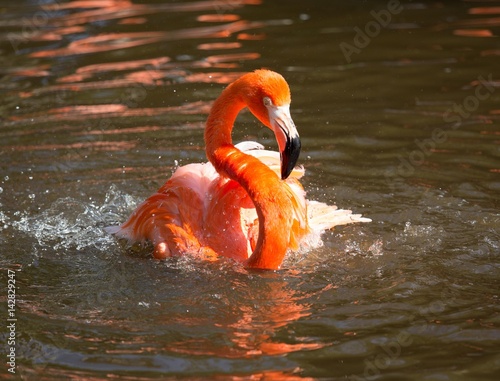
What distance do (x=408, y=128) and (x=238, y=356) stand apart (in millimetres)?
3843

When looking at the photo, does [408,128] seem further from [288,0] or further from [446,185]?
[288,0]

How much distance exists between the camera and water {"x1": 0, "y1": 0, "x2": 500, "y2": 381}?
442 cm

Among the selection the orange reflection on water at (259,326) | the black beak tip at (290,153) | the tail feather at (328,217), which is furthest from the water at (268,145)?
the black beak tip at (290,153)

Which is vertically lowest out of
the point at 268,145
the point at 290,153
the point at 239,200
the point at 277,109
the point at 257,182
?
the point at 268,145

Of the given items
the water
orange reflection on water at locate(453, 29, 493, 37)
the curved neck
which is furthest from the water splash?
orange reflection on water at locate(453, 29, 493, 37)

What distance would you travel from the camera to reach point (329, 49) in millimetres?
9680

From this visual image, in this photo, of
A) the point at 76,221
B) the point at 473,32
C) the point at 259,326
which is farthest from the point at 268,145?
the point at 473,32

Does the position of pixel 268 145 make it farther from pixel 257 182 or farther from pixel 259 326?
pixel 259 326

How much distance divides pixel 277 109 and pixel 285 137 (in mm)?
194

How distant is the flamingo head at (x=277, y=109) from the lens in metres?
4.88

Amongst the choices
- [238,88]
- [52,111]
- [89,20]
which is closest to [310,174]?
[238,88]

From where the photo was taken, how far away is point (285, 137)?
489cm

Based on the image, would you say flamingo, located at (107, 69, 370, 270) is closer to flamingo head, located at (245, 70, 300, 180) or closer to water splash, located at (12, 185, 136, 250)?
flamingo head, located at (245, 70, 300, 180)

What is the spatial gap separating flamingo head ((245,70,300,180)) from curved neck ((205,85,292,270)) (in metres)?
0.18
